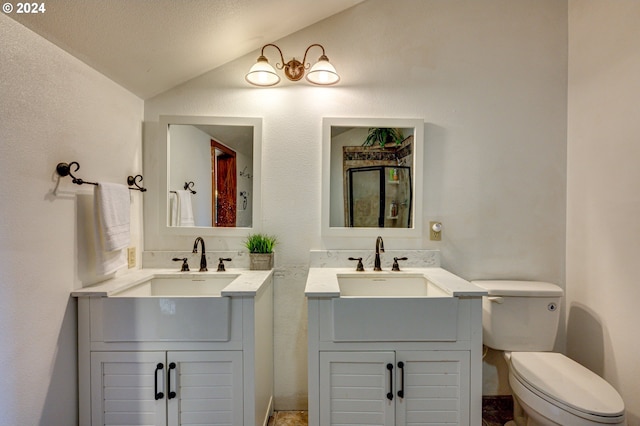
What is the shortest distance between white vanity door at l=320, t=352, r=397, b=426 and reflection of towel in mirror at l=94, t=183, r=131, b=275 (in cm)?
108

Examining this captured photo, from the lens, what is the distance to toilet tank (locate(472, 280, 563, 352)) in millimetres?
1576

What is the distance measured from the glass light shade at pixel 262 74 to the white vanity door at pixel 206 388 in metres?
1.42

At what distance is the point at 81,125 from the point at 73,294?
0.74 meters

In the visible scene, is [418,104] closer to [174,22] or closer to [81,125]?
[174,22]

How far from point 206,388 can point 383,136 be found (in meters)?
1.58

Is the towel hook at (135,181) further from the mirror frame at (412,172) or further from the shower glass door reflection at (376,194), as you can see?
the shower glass door reflection at (376,194)

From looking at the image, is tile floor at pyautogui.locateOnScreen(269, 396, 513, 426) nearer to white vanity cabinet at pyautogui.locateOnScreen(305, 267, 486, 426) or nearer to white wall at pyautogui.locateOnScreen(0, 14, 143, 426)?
white vanity cabinet at pyautogui.locateOnScreen(305, 267, 486, 426)

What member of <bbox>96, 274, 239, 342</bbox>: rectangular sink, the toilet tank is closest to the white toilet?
the toilet tank

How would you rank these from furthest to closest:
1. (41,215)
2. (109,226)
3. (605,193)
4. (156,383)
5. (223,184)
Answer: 1. (223,184)
2. (605,193)
3. (109,226)
4. (156,383)
5. (41,215)

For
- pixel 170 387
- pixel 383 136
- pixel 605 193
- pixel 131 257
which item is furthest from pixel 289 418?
pixel 605 193

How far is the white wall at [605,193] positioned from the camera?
1.39 metres

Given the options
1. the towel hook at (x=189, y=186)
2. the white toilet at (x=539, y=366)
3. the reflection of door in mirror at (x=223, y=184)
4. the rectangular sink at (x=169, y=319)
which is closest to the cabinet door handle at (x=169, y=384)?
the rectangular sink at (x=169, y=319)

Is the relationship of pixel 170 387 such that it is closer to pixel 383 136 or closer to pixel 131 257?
pixel 131 257

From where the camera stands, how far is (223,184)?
1.75 m
